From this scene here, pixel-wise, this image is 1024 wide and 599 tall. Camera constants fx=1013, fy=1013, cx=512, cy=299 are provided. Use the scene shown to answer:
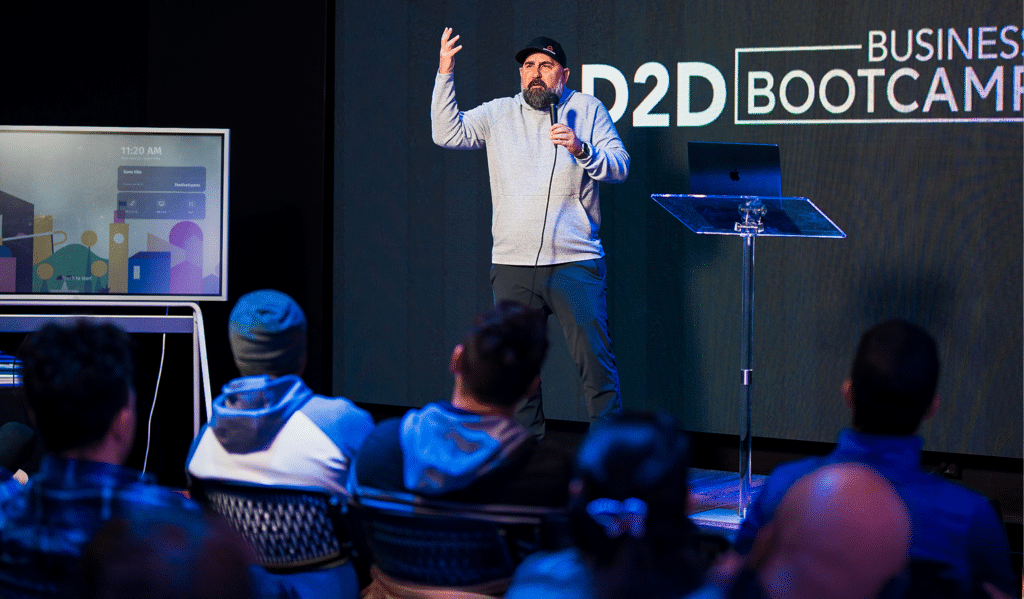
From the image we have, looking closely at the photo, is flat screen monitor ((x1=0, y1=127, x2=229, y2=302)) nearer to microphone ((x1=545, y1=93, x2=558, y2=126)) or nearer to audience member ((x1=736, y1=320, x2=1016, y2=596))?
microphone ((x1=545, y1=93, x2=558, y2=126))

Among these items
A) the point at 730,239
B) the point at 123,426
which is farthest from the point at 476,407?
the point at 730,239

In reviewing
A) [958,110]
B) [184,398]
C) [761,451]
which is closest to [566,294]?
[761,451]

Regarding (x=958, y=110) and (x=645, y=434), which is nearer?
(x=645, y=434)

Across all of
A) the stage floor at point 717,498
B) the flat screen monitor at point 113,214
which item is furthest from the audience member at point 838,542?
the flat screen monitor at point 113,214

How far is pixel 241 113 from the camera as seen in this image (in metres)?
5.41

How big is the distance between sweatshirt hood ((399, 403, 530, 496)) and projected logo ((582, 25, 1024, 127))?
122 inches

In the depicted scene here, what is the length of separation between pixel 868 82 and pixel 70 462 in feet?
12.2

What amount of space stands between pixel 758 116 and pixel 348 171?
86.4 inches

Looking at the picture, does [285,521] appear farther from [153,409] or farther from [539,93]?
[153,409]

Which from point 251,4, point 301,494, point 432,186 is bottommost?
point 301,494

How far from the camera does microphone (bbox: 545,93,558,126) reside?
3982mm

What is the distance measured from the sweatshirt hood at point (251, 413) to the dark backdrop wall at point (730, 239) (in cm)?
289

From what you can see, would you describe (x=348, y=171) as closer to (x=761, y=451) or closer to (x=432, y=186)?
(x=432, y=186)

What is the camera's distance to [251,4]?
5.38 metres
